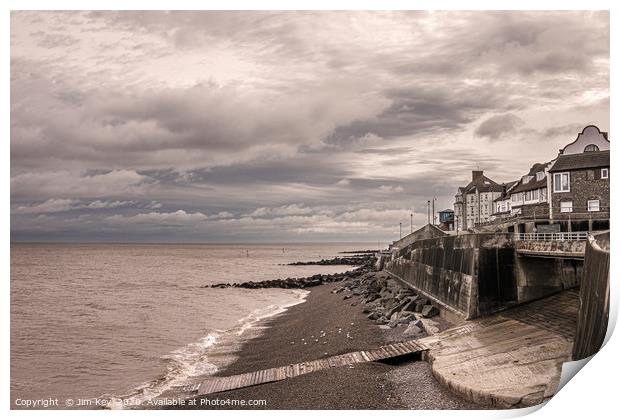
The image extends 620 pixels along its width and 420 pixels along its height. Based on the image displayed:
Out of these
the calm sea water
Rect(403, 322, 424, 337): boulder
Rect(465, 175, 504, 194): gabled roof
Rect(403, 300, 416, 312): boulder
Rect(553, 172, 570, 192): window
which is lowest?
the calm sea water

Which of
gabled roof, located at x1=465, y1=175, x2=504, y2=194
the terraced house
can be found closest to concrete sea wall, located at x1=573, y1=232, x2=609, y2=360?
the terraced house

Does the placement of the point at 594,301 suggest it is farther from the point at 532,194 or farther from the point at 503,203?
the point at 503,203

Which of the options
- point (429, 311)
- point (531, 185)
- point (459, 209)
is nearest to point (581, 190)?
point (429, 311)

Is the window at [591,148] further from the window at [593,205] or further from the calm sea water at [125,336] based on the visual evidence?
the calm sea water at [125,336]

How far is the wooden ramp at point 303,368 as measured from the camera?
1474cm

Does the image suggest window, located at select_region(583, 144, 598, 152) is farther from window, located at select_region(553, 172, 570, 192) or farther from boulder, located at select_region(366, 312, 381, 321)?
boulder, located at select_region(366, 312, 381, 321)

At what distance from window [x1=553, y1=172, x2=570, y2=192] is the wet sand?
543 inches

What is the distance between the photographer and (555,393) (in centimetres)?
1120

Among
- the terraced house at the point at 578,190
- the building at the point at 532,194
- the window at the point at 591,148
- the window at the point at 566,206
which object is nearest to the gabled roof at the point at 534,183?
the building at the point at 532,194

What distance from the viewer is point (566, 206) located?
2828 cm

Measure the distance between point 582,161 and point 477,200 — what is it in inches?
1406

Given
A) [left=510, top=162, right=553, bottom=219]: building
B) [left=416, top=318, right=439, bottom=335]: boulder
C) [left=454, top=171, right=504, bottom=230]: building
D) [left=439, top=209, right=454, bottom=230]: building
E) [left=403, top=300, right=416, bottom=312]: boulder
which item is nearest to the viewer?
[left=416, top=318, right=439, bottom=335]: boulder

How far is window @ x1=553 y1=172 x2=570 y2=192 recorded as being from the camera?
28141 millimetres
